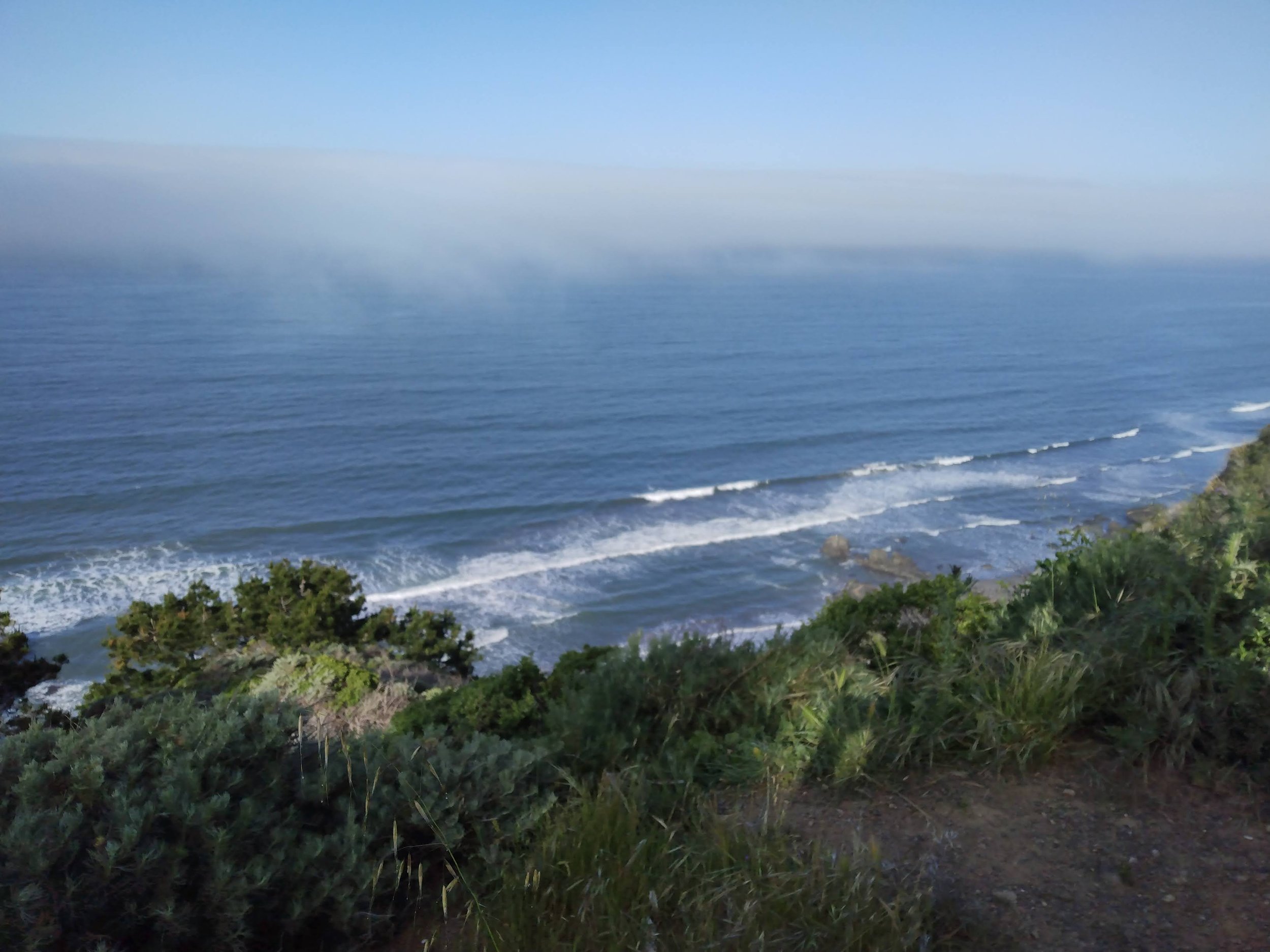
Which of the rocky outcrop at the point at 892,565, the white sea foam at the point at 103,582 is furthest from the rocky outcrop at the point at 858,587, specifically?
the white sea foam at the point at 103,582

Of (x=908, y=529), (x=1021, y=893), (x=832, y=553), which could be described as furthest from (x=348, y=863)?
(x=908, y=529)

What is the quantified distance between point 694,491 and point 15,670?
29.6 m

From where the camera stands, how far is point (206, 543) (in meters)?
34.5

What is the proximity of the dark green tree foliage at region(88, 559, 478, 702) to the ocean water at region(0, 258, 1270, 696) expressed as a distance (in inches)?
201

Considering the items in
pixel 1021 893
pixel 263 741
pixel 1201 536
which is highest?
pixel 1201 536

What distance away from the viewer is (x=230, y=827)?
396cm

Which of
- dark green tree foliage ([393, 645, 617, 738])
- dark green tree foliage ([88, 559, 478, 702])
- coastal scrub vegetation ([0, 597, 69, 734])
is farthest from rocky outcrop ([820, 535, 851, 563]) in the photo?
dark green tree foliage ([393, 645, 617, 738])

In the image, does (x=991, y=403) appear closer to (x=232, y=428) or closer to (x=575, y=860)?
(x=232, y=428)

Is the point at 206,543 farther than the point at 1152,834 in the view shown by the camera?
Yes

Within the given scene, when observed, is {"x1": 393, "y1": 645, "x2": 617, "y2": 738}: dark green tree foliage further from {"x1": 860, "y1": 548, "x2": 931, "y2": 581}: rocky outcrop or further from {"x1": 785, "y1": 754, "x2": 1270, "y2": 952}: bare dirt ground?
{"x1": 860, "y1": 548, "x2": 931, "y2": 581}: rocky outcrop

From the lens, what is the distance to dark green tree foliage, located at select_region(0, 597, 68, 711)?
14961 mm

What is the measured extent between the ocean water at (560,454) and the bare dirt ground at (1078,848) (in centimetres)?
888

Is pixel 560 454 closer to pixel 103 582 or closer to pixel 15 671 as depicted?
pixel 103 582

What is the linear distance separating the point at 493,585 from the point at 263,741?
27.6 meters
